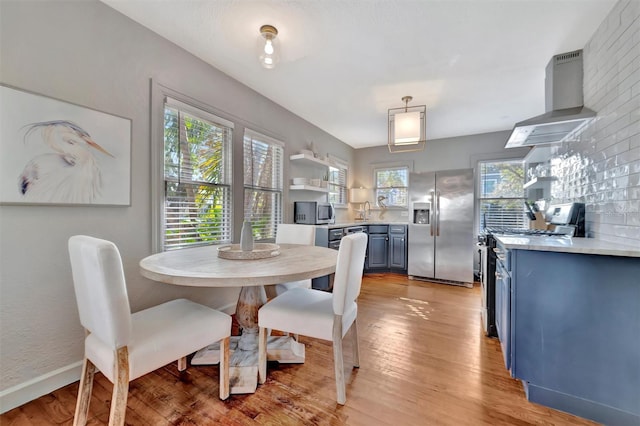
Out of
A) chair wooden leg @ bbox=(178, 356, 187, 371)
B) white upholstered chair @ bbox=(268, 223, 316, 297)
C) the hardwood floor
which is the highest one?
white upholstered chair @ bbox=(268, 223, 316, 297)

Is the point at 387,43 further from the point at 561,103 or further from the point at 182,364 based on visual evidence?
the point at 182,364

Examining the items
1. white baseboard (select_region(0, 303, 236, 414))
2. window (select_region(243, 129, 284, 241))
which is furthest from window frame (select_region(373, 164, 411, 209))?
white baseboard (select_region(0, 303, 236, 414))

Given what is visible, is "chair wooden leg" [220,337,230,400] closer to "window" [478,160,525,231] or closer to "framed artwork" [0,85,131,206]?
→ "framed artwork" [0,85,131,206]

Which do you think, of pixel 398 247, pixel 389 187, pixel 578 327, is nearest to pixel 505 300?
pixel 578 327

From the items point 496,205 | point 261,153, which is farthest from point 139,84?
point 496,205

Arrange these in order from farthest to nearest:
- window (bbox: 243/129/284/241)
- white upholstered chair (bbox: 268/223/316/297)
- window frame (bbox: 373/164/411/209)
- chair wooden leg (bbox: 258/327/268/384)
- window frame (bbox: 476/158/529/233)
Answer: window frame (bbox: 373/164/411/209), window frame (bbox: 476/158/529/233), window (bbox: 243/129/284/241), white upholstered chair (bbox: 268/223/316/297), chair wooden leg (bbox: 258/327/268/384)

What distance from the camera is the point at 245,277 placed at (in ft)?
4.29

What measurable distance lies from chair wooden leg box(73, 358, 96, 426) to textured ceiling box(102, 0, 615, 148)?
2.32 meters

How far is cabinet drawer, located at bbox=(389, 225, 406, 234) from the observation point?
4.79 m

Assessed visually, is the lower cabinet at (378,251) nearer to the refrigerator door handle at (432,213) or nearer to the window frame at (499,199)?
the refrigerator door handle at (432,213)

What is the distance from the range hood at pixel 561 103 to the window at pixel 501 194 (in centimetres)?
225

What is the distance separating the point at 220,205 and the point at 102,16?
1.66 meters

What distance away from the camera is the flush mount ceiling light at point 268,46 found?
203 centimetres

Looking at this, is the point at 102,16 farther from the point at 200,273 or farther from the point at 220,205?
the point at 200,273
